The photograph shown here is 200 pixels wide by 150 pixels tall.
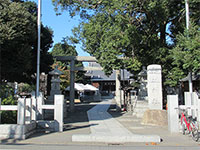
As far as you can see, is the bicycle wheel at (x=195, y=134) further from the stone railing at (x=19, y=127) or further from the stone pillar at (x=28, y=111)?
the stone pillar at (x=28, y=111)

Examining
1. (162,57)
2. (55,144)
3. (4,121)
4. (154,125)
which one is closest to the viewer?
(55,144)

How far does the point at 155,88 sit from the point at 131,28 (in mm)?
4089

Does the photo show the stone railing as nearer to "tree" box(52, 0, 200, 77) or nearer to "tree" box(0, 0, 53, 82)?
"tree" box(0, 0, 53, 82)

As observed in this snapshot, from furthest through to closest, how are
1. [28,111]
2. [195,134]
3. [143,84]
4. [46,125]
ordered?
[143,84] < [46,125] < [28,111] < [195,134]

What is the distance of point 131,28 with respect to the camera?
38.1 ft

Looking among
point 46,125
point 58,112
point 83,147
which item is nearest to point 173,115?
point 83,147

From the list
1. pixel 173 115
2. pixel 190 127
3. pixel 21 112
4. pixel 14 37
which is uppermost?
pixel 14 37

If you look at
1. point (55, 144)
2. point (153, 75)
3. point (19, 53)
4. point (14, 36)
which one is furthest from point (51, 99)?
point (55, 144)

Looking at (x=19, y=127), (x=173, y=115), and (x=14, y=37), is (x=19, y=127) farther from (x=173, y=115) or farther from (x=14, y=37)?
(x=173, y=115)

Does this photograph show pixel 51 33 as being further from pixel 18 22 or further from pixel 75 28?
pixel 18 22

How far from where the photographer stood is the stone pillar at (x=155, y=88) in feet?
41.1

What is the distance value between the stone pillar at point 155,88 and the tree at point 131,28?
1019mm

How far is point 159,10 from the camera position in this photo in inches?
460

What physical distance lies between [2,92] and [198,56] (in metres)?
10.4
